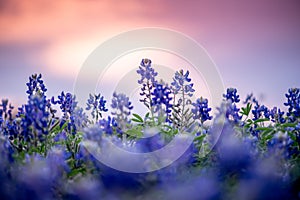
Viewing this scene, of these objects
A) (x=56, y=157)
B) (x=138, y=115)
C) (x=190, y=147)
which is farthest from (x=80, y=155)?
(x=138, y=115)

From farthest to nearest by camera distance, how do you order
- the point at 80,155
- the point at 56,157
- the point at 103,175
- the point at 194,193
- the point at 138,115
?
the point at 138,115 < the point at 80,155 < the point at 56,157 < the point at 103,175 < the point at 194,193

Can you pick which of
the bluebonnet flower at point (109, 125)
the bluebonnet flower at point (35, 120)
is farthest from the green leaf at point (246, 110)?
the bluebonnet flower at point (35, 120)

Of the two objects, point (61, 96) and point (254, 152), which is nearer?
point (254, 152)

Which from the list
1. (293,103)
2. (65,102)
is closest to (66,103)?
(65,102)

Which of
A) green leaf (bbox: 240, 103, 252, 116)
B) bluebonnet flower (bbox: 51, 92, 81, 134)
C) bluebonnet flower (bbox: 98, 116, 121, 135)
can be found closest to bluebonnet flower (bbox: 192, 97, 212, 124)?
green leaf (bbox: 240, 103, 252, 116)

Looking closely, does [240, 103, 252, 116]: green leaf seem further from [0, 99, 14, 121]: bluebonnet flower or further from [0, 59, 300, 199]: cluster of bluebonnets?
[0, 99, 14, 121]: bluebonnet flower

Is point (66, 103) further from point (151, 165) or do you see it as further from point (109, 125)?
point (151, 165)

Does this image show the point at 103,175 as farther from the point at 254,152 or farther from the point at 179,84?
the point at 179,84

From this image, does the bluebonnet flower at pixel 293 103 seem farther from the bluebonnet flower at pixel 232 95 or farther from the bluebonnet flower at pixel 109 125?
the bluebonnet flower at pixel 109 125
